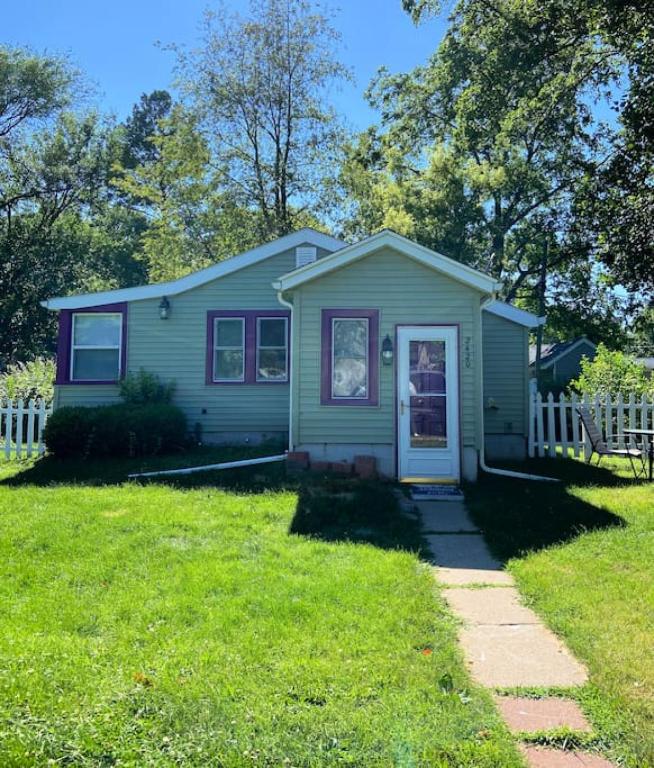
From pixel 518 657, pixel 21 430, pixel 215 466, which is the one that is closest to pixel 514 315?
pixel 215 466

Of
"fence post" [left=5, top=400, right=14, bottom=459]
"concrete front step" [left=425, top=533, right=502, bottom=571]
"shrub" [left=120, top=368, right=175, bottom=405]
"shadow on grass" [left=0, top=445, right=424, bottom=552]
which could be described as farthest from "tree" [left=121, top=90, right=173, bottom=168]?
"concrete front step" [left=425, top=533, right=502, bottom=571]

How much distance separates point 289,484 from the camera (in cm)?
802

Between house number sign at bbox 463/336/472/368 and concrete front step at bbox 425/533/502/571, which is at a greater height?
house number sign at bbox 463/336/472/368

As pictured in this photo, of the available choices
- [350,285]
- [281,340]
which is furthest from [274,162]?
[350,285]

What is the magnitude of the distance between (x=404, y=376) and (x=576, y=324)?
18.5 meters

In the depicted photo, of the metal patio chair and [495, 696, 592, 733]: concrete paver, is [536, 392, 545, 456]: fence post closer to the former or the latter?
the metal patio chair

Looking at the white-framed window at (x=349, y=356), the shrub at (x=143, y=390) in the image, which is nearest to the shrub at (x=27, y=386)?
the shrub at (x=143, y=390)

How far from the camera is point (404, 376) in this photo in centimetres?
866

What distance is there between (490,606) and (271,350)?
800 cm

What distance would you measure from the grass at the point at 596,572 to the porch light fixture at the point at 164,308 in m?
6.66

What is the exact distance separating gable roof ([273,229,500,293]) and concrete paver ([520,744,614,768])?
273 inches

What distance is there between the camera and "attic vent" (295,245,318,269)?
11461mm

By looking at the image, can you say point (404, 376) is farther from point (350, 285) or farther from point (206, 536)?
point (206, 536)

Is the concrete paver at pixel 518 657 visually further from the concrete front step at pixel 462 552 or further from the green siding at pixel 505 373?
the green siding at pixel 505 373
